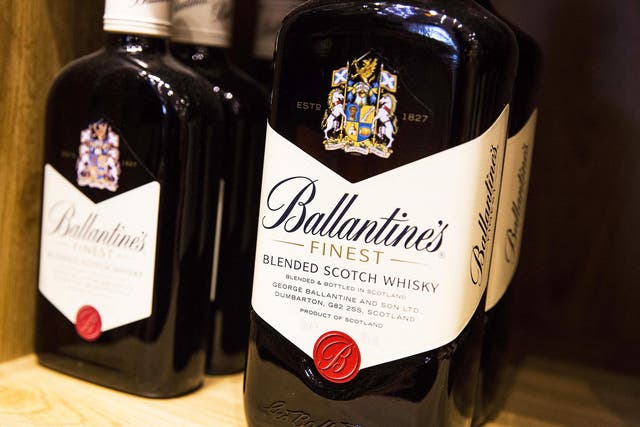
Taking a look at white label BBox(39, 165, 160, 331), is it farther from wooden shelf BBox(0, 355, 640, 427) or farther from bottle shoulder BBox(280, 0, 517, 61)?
bottle shoulder BBox(280, 0, 517, 61)

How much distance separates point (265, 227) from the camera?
708mm

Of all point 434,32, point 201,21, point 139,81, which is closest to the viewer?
point 434,32

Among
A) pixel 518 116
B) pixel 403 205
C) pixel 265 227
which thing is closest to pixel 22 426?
pixel 265 227

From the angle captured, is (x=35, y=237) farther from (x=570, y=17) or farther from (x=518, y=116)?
(x=570, y=17)

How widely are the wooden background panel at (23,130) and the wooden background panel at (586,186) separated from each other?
0.52m

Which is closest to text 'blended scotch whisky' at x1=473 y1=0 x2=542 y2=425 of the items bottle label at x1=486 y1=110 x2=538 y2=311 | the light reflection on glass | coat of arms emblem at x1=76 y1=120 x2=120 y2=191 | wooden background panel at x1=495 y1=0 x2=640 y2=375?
bottle label at x1=486 y1=110 x2=538 y2=311

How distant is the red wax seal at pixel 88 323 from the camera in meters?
0.81

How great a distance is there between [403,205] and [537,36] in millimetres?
471

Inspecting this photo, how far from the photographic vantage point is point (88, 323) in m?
0.81

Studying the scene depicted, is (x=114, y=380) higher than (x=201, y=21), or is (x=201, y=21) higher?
(x=201, y=21)

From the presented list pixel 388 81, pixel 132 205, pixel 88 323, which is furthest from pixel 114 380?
pixel 388 81

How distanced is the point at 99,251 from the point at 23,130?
149 mm

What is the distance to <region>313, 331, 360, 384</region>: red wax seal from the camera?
68 centimetres

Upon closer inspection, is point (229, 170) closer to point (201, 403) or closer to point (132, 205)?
point (132, 205)
